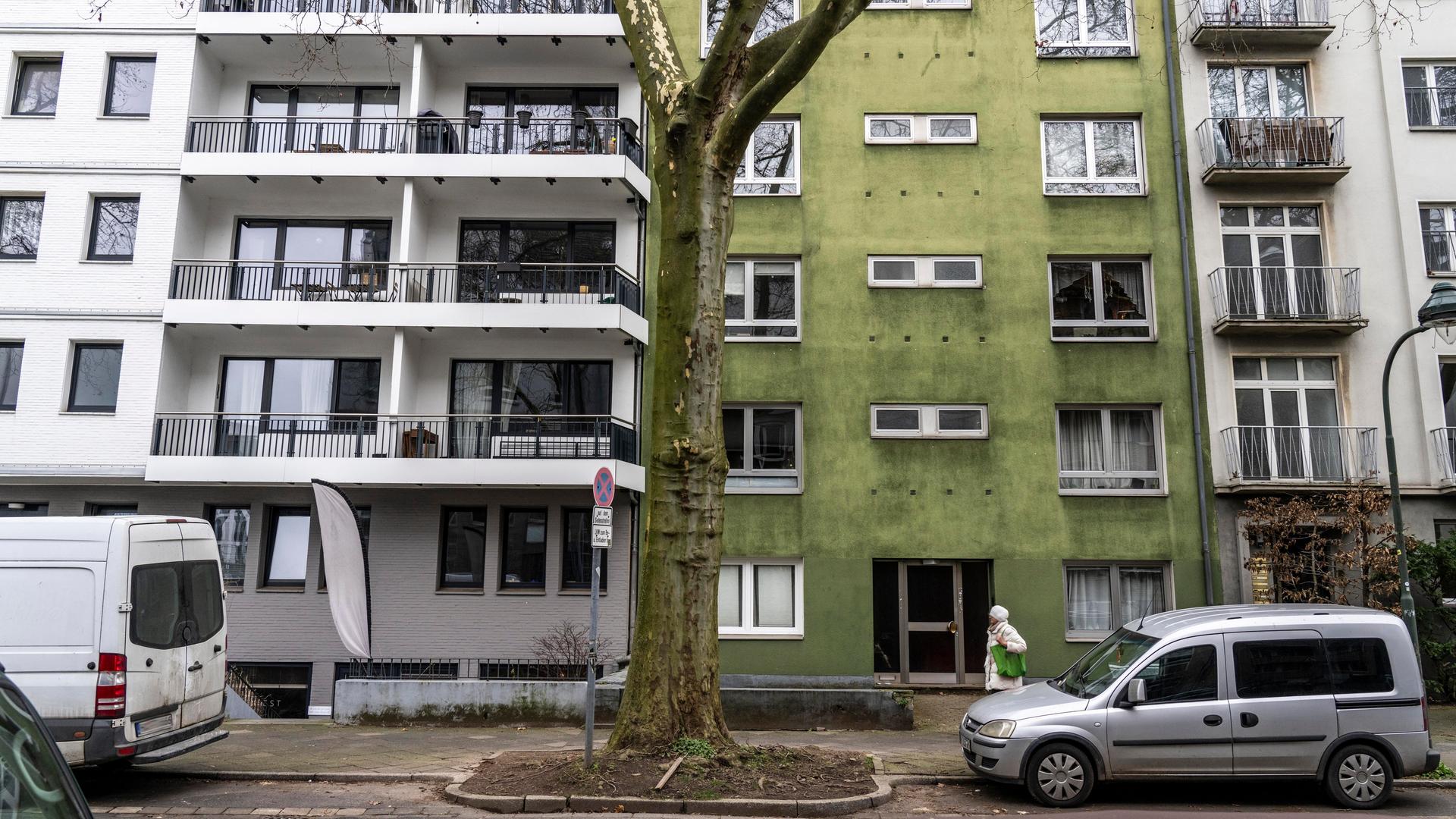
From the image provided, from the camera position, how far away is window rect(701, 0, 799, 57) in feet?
65.2

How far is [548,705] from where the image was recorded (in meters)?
13.7

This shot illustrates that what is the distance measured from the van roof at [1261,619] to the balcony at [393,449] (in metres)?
10.0

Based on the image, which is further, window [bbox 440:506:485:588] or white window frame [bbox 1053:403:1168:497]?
window [bbox 440:506:485:588]

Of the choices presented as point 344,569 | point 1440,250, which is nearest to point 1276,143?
point 1440,250

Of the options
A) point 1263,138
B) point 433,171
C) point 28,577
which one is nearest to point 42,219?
point 433,171

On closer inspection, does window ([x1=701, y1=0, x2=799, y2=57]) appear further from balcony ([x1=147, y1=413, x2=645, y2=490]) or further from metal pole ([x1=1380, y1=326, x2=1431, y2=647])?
metal pole ([x1=1380, y1=326, x2=1431, y2=647])

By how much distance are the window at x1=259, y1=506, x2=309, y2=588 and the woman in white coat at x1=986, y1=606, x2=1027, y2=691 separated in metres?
12.4

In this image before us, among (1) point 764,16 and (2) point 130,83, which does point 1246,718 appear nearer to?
(1) point 764,16

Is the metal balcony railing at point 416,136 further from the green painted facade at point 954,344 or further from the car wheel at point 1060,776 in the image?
the car wheel at point 1060,776

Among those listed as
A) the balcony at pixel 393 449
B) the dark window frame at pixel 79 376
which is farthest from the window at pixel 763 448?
the dark window frame at pixel 79 376

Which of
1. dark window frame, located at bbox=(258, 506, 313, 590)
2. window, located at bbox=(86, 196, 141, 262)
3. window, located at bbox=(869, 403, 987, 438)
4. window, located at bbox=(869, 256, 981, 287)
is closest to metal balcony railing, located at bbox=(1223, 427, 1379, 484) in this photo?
window, located at bbox=(869, 403, 987, 438)

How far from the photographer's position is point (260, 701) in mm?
17391

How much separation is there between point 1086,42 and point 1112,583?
10.8 metres

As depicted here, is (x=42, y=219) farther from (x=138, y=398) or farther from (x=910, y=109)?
(x=910, y=109)
